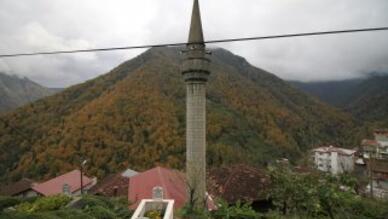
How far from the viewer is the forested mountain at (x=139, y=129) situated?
39969 mm

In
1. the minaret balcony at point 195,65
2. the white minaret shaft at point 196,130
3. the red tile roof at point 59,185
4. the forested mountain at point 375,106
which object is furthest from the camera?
the forested mountain at point 375,106

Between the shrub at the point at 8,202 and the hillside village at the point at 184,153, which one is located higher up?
the hillside village at the point at 184,153

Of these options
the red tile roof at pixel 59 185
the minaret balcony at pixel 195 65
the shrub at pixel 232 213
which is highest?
the minaret balcony at pixel 195 65

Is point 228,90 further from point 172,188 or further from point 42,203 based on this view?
point 42,203

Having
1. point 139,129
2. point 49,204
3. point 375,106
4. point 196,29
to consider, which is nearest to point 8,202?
point 49,204

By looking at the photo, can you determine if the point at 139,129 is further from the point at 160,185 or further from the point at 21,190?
the point at 160,185

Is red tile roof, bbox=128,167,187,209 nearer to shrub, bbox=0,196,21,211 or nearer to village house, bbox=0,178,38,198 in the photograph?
shrub, bbox=0,196,21,211

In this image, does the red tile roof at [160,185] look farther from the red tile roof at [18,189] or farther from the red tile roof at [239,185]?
the red tile roof at [18,189]

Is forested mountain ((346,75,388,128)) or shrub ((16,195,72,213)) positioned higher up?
forested mountain ((346,75,388,128))

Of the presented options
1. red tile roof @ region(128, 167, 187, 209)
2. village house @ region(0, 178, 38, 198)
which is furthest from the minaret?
village house @ region(0, 178, 38, 198)

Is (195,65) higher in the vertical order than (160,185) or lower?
higher

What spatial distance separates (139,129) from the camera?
1720 inches

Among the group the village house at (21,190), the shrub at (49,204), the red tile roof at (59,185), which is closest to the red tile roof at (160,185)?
the shrub at (49,204)

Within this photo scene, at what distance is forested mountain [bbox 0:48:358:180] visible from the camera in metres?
40.0
